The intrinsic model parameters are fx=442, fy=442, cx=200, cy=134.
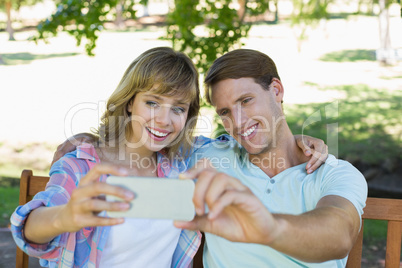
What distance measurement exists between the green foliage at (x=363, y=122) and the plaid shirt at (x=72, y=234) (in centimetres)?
510

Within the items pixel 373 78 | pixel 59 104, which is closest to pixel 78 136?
pixel 59 104

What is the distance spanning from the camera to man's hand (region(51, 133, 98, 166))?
250cm

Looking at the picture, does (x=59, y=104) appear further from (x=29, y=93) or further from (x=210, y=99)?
(x=210, y=99)

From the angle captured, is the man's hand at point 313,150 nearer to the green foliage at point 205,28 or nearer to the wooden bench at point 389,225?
the wooden bench at point 389,225

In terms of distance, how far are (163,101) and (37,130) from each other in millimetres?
7561

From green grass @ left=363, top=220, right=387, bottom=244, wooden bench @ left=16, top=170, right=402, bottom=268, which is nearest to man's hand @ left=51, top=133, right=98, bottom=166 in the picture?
wooden bench @ left=16, top=170, right=402, bottom=268

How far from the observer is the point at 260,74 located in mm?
2635

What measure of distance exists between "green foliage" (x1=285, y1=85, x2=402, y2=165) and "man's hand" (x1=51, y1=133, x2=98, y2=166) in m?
5.08

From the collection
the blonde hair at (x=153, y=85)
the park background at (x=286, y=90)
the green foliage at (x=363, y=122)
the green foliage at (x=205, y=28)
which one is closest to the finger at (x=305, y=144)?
the blonde hair at (x=153, y=85)

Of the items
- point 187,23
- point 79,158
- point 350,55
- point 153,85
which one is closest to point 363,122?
point 187,23

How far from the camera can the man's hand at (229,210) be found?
1223mm

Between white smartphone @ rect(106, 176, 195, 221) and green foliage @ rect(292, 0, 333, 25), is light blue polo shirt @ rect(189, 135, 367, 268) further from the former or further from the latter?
green foliage @ rect(292, 0, 333, 25)

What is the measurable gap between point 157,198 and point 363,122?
859 centimetres

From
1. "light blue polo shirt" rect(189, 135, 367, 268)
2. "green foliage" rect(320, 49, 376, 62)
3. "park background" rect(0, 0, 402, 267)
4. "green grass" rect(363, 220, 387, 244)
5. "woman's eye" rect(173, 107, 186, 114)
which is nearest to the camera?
"light blue polo shirt" rect(189, 135, 367, 268)
